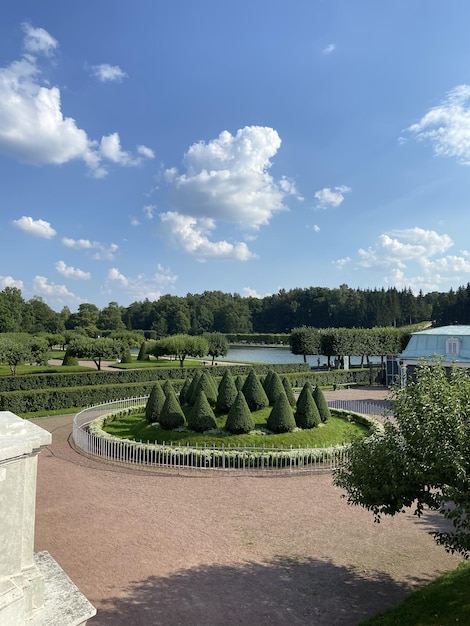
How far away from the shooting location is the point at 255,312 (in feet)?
469

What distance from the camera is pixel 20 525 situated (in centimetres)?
455

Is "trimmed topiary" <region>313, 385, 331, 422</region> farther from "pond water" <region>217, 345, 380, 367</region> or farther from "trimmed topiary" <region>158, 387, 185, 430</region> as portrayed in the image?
"pond water" <region>217, 345, 380, 367</region>

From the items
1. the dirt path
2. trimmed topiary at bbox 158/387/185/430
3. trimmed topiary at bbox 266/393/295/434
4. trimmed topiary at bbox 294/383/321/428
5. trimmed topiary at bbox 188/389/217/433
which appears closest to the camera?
the dirt path

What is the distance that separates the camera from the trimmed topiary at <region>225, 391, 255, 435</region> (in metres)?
17.2

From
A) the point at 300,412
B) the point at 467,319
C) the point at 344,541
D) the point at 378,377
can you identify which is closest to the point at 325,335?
the point at 378,377

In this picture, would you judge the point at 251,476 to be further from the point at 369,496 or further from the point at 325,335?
the point at 325,335

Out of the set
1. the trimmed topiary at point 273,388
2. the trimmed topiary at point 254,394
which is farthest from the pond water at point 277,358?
the trimmed topiary at point 254,394

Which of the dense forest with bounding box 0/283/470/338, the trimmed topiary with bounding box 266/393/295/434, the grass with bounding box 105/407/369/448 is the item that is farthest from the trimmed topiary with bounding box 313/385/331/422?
the dense forest with bounding box 0/283/470/338

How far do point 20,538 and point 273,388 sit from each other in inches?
647

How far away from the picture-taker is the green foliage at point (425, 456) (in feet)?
20.2

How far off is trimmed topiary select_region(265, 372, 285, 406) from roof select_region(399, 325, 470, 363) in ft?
54.2

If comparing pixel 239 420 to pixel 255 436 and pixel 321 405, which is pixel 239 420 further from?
pixel 321 405

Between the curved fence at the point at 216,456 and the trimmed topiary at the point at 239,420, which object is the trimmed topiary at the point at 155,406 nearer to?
the curved fence at the point at 216,456

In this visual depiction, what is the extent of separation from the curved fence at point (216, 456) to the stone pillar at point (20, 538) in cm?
1073
